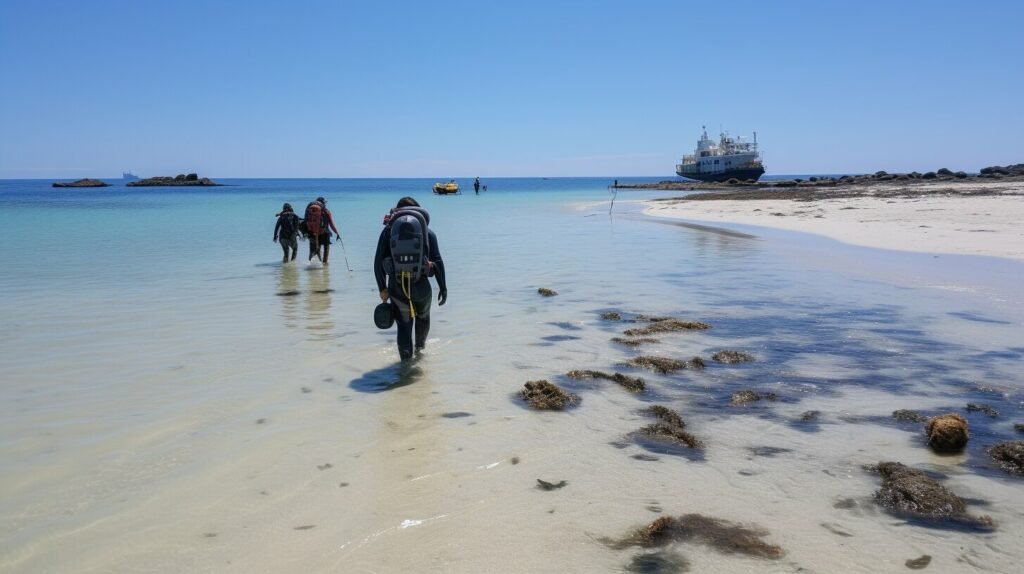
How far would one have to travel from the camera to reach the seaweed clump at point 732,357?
8117mm

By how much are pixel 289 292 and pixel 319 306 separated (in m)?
1.87

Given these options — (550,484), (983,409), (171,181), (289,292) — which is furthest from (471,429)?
(171,181)

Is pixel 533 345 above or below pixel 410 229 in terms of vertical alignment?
below

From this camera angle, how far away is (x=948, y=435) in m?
5.30

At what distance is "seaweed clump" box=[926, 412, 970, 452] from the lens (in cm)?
529

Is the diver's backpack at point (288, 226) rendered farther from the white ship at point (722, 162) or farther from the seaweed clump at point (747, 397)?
the white ship at point (722, 162)

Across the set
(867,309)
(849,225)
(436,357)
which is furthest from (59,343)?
(849,225)

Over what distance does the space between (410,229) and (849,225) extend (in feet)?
78.9

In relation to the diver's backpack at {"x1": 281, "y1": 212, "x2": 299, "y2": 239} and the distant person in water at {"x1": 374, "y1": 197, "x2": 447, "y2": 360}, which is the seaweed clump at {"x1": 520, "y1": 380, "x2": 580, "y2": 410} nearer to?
the distant person in water at {"x1": 374, "y1": 197, "x2": 447, "y2": 360}

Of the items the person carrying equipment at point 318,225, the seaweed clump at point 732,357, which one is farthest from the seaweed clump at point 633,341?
the person carrying equipment at point 318,225

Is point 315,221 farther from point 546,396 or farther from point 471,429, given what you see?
point 471,429

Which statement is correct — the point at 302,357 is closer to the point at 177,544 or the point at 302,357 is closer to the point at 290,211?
the point at 177,544

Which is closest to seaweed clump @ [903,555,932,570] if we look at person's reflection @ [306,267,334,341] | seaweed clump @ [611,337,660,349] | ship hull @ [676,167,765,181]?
seaweed clump @ [611,337,660,349]

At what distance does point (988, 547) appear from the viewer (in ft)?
12.8
